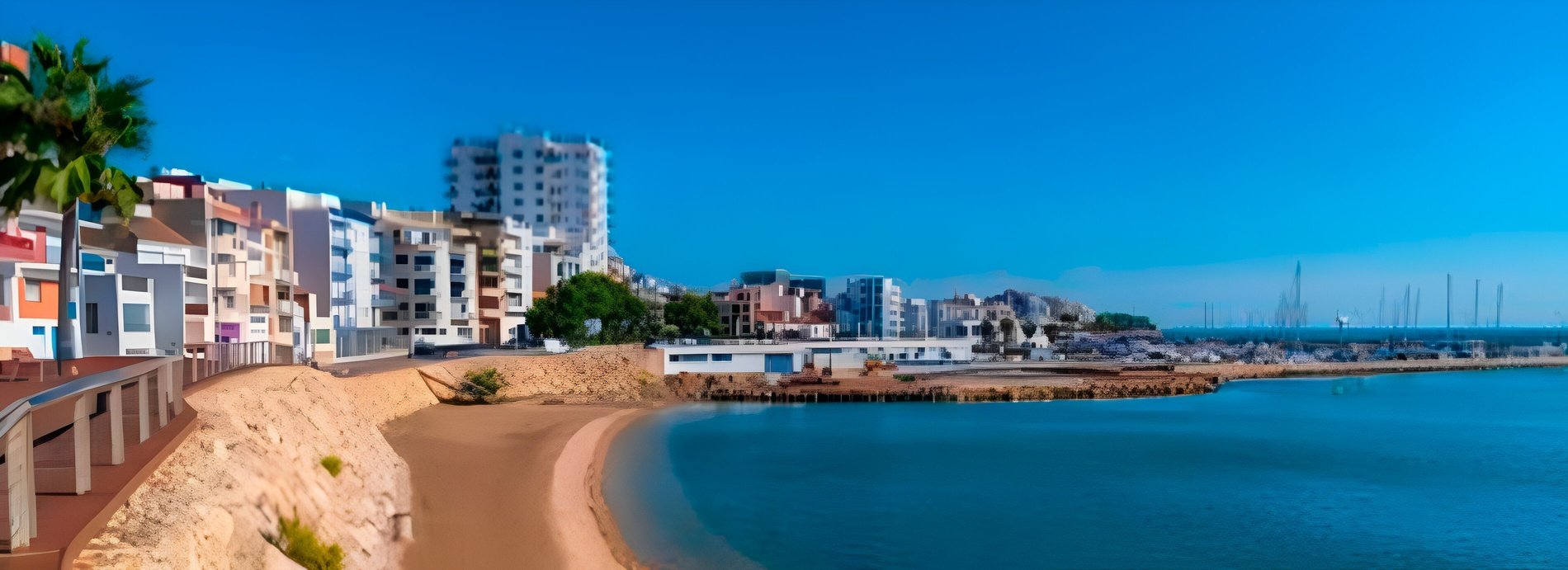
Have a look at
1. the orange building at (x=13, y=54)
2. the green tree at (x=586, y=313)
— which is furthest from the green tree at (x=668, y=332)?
the orange building at (x=13, y=54)

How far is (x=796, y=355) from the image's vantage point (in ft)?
245

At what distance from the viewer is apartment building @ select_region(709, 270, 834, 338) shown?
10350cm

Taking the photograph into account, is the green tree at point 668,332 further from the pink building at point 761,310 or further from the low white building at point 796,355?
the pink building at point 761,310

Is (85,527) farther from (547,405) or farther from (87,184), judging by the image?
(547,405)

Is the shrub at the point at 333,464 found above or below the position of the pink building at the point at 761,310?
below

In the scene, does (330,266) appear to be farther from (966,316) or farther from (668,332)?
(966,316)

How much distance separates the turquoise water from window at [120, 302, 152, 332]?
57.1 ft

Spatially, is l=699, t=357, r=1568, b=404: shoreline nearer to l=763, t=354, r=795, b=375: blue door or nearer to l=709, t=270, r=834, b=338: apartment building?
l=763, t=354, r=795, b=375: blue door

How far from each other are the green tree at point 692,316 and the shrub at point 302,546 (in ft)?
235

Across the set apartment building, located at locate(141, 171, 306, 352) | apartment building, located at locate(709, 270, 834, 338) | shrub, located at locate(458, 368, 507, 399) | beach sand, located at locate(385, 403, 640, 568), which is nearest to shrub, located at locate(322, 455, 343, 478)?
beach sand, located at locate(385, 403, 640, 568)

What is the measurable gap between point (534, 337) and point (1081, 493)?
52.5 meters

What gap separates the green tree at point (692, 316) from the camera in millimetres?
87375

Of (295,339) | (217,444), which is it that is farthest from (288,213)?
(217,444)

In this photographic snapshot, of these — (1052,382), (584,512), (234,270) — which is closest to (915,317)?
(1052,382)
